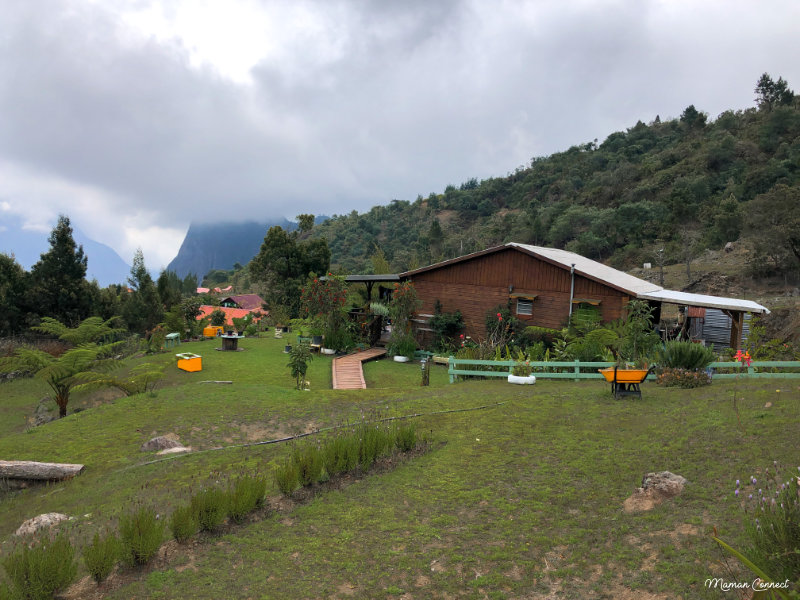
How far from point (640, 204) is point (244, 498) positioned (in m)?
53.6

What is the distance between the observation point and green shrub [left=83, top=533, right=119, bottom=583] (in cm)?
402

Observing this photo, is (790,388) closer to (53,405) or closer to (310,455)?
(310,455)

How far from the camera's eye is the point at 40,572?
3.75 metres

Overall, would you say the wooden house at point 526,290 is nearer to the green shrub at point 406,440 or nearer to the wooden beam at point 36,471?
the green shrub at point 406,440

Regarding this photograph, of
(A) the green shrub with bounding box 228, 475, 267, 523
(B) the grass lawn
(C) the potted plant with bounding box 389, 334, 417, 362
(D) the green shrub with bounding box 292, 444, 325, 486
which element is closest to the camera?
(B) the grass lawn

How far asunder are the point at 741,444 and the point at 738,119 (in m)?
75.3

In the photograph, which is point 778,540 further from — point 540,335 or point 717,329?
point 717,329

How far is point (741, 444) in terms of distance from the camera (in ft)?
18.9

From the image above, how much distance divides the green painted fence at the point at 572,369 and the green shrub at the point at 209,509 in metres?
8.55

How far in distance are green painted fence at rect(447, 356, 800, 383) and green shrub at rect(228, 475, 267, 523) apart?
319 inches

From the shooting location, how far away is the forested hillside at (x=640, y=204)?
3862 cm

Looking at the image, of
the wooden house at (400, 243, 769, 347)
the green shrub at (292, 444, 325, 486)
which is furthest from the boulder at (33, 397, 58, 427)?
the wooden house at (400, 243, 769, 347)

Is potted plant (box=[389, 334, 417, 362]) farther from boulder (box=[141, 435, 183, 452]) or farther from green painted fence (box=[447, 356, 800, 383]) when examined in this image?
boulder (box=[141, 435, 183, 452])

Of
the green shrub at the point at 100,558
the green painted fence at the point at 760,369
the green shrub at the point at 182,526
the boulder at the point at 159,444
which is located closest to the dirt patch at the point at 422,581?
the green shrub at the point at 182,526
